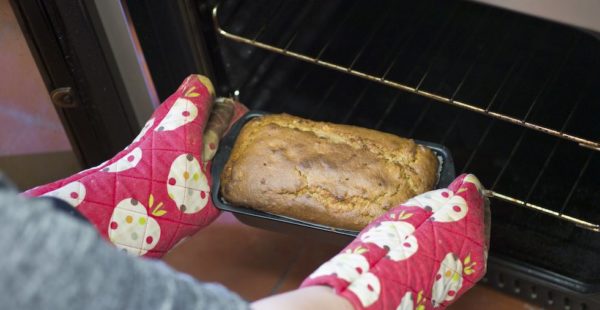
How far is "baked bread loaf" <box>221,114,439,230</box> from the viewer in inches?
40.3

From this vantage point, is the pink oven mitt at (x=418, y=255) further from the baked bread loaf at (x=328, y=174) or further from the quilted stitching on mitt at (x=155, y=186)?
the quilted stitching on mitt at (x=155, y=186)

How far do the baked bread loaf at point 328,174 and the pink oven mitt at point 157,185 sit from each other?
61mm

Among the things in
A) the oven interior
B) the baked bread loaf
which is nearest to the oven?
the oven interior

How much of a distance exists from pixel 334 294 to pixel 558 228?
1.84ft

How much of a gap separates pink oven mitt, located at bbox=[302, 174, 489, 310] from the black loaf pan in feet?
0.32

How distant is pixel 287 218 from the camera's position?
3.45ft

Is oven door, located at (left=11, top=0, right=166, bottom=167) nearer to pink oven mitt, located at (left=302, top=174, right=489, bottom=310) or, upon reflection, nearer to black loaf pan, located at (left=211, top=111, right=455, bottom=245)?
black loaf pan, located at (left=211, top=111, right=455, bottom=245)

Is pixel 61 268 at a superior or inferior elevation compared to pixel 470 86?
superior

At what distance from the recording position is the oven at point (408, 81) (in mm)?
1121

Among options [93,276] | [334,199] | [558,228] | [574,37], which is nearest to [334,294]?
[334,199]

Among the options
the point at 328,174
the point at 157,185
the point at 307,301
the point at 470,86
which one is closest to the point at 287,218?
the point at 328,174

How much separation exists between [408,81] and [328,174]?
33cm

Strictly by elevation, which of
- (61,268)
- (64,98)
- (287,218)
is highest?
(61,268)

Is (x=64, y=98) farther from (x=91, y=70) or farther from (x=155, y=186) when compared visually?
(x=155, y=186)
